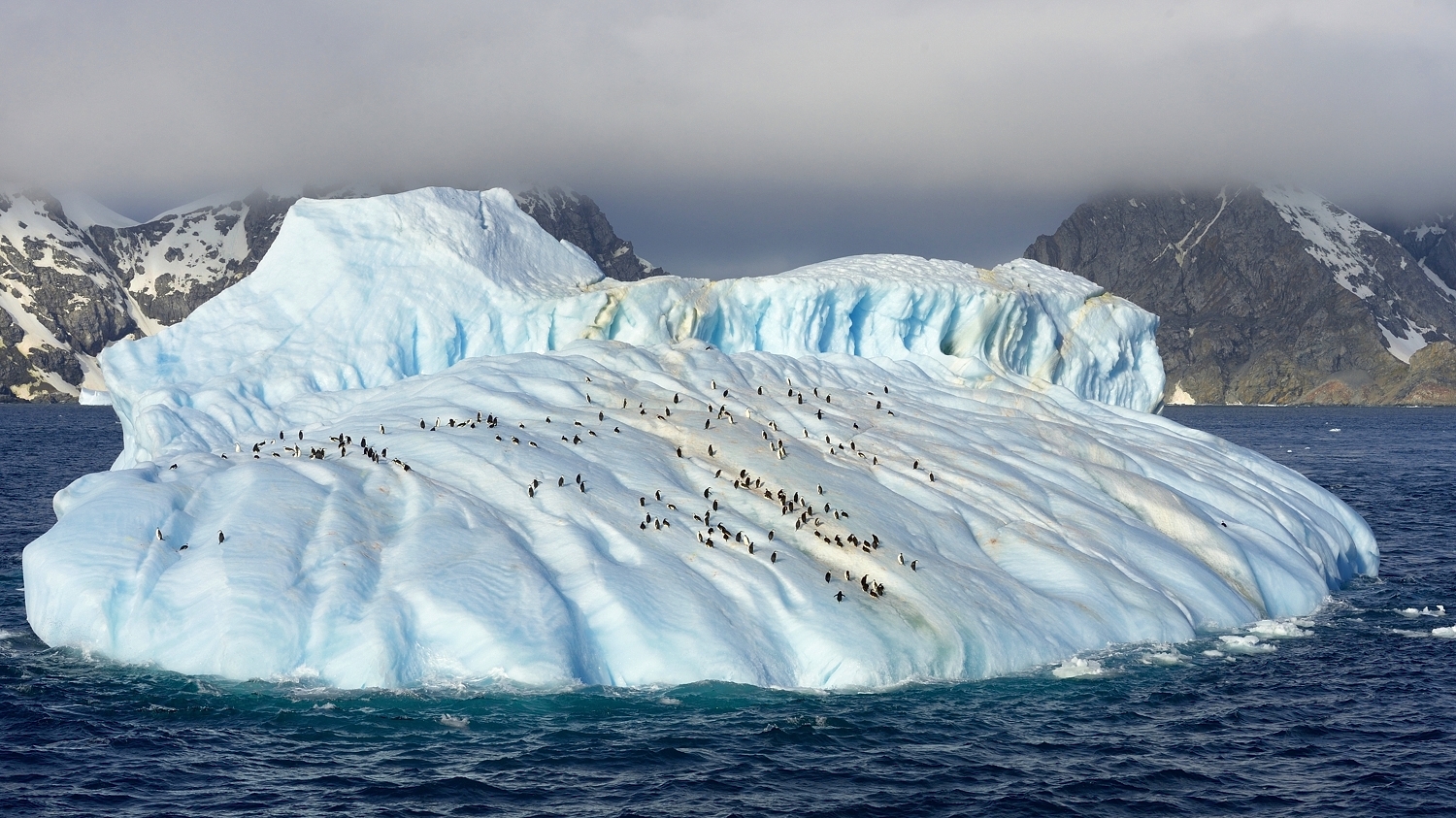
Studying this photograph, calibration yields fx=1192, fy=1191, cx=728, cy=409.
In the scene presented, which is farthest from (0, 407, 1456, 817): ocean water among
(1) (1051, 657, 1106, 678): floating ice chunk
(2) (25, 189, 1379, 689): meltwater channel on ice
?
(2) (25, 189, 1379, 689): meltwater channel on ice

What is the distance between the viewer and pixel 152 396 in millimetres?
52406

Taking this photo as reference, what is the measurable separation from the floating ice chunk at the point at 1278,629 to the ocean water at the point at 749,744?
2.68 metres

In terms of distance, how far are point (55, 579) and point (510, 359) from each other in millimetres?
22245

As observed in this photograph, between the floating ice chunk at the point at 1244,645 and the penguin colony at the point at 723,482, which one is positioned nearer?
the penguin colony at the point at 723,482

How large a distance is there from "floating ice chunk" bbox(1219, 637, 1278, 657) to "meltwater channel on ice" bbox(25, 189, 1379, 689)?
1085mm

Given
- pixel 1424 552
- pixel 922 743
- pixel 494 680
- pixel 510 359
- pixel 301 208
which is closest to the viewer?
pixel 922 743

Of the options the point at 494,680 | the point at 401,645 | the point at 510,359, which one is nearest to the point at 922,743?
the point at 494,680

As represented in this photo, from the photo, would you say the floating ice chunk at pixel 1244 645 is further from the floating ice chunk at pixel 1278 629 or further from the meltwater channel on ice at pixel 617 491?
the meltwater channel on ice at pixel 617 491

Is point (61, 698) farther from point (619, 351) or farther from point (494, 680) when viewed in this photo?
point (619, 351)

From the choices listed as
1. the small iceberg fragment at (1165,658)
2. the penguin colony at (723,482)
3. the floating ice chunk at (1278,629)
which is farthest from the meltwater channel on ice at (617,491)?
the small iceberg fragment at (1165,658)

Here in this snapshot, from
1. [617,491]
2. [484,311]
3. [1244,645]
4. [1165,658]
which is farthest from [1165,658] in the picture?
[484,311]

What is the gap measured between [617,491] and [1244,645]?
65.4 ft

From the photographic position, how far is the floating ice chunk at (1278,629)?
37.9 metres

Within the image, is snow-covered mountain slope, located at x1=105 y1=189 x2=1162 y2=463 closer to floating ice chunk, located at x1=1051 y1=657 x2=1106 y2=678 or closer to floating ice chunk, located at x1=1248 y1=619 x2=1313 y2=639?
floating ice chunk, located at x1=1248 y1=619 x2=1313 y2=639
